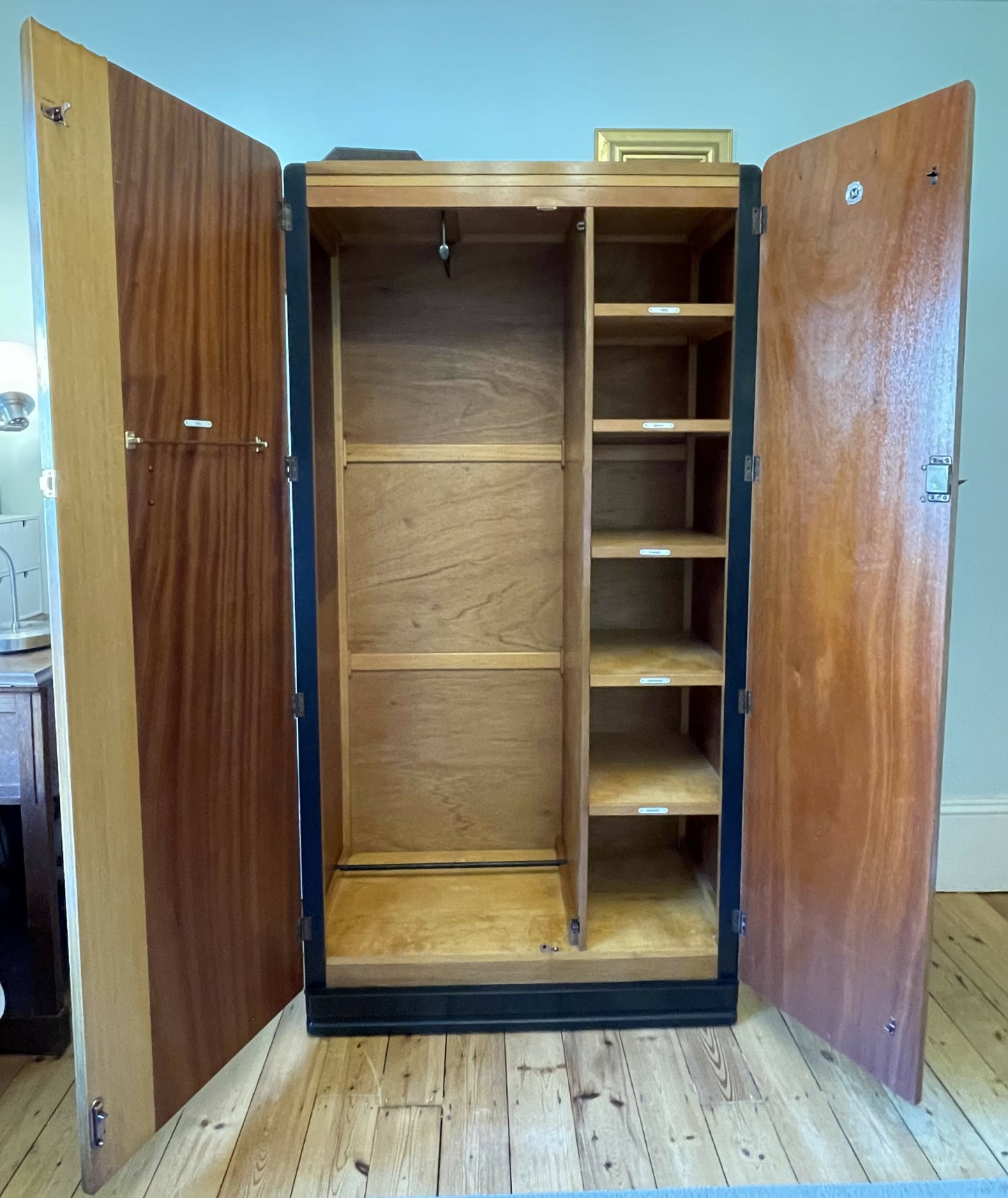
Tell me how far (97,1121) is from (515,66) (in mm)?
2605

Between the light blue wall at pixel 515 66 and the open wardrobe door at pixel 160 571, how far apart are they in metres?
0.74

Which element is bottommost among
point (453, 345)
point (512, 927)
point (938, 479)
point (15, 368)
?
point (512, 927)

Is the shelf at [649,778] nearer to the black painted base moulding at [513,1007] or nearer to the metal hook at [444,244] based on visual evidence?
the black painted base moulding at [513,1007]

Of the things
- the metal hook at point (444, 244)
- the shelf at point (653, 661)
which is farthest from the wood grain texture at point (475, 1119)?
the metal hook at point (444, 244)

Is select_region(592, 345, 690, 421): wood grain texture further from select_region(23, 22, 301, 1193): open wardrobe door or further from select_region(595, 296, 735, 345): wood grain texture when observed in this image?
select_region(23, 22, 301, 1193): open wardrobe door

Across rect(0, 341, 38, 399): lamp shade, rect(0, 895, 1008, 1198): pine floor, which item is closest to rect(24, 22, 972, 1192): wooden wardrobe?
rect(0, 895, 1008, 1198): pine floor

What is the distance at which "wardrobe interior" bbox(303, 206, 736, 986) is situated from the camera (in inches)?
77.9

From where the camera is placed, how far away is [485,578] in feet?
7.69

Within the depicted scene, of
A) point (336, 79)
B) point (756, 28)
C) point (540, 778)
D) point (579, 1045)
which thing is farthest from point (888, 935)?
point (336, 79)

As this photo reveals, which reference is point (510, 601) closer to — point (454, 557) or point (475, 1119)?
point (454, 557)

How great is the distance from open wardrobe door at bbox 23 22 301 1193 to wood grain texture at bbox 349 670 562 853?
0.56 meters

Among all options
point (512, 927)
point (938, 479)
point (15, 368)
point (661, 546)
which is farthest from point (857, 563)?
point (15, 368)

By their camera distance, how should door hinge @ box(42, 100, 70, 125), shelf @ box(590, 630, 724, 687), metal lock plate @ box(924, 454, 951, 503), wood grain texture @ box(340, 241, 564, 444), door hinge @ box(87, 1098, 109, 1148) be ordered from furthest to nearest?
1. wood grain texture @ box(340, 241, 564, 444)
2. shelf @ box(590, 630, 724, 687)
3. metal lock plate @ box(924, 454, 951, 503)
4. door hinge @ box(87, 1098, 109, 1148)
5. door hinge @ box(42, 100, 70, 125)

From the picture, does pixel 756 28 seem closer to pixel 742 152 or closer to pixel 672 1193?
pixel 742 152
